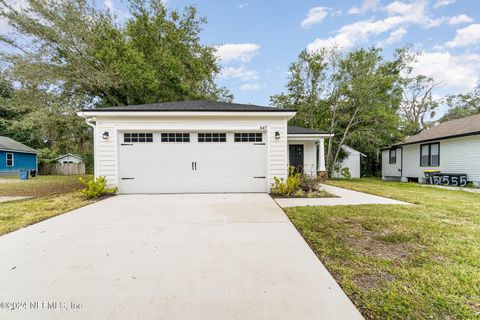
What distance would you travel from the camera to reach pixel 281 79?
51.0ft

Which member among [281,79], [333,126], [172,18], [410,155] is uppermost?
[172,18]

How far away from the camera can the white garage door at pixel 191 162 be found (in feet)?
22.0

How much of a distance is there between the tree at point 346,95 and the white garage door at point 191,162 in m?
8.53

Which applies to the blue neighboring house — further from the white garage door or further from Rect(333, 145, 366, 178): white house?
Rect(333, 145, 366, 178): white house

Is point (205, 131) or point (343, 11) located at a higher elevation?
point (343, 11)

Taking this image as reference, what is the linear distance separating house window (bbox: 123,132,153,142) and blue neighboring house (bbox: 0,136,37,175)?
1738cm

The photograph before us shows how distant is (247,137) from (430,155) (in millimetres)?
11953

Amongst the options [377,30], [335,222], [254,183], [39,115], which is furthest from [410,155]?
[39,115]

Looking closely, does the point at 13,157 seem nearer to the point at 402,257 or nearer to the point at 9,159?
the point at 9,159

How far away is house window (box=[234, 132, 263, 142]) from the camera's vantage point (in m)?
6.93

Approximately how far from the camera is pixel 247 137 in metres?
6.94

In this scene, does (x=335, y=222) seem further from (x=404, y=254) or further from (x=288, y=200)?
(x=288, y=200)

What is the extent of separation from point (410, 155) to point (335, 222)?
13601mm

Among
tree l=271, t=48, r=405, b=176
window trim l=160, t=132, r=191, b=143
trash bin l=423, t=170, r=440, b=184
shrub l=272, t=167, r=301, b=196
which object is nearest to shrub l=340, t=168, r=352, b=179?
tree l=271, t=48, r=405, b=176
